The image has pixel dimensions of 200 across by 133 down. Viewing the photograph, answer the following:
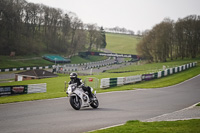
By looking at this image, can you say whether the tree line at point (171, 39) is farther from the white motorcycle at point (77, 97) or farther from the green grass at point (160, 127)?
the green grass at point (160, 127)

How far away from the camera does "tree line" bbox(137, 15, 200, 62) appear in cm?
7850

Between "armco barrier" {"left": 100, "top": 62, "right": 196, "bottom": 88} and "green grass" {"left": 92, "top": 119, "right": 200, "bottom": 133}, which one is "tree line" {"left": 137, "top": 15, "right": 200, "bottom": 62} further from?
"green grass" {"left": 92, "top": 119, "right": 200, "bottom": 133}

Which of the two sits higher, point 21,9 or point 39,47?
point 21,9

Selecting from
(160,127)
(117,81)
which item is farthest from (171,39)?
(160,127)

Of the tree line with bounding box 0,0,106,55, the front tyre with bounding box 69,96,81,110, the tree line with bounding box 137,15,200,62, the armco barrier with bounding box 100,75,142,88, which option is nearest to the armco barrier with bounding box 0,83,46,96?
the armco barrier with bounding box 100,75,142,88

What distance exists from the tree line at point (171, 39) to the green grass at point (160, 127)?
230 feet

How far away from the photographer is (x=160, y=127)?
348 inches

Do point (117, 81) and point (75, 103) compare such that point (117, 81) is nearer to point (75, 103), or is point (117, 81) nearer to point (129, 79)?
point (129, 79)

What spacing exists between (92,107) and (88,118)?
3.46 metres

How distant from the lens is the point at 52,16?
9525 cm

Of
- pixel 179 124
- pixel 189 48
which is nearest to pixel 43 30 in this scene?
pixel 189 48

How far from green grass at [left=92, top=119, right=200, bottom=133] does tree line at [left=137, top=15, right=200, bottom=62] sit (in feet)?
230

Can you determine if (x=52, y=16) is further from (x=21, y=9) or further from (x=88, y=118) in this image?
(x=88, y=118)

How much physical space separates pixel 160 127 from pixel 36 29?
90766 mm
